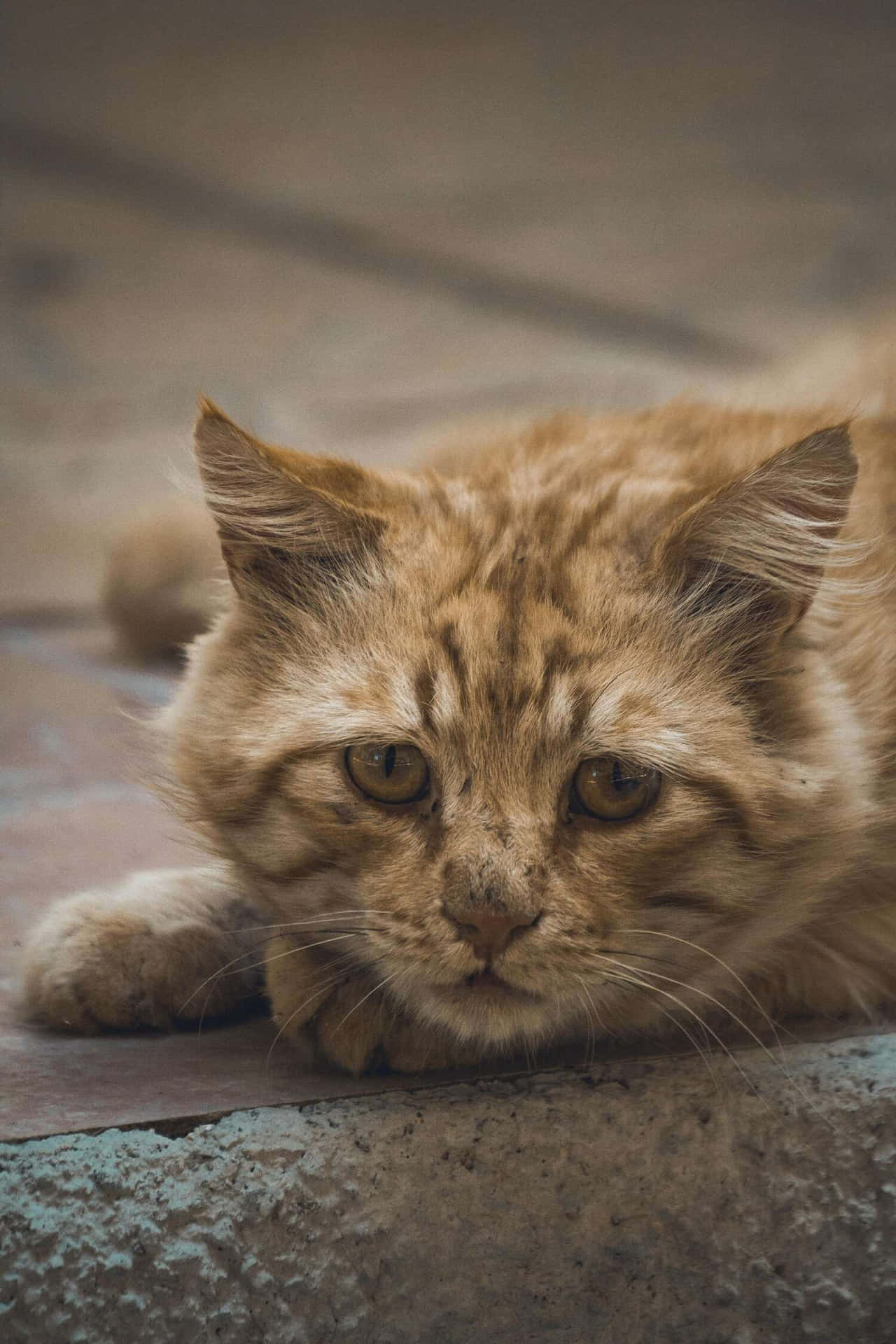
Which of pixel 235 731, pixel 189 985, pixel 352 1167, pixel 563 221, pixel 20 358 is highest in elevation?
pixel 563 221

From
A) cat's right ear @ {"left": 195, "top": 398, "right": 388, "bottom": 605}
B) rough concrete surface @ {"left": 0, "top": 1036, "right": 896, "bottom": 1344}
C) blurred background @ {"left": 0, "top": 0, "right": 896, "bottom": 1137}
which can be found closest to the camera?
rough concrete surface @ {"left": 0, "top": 1036, "right": 896, "bottom": 1344}

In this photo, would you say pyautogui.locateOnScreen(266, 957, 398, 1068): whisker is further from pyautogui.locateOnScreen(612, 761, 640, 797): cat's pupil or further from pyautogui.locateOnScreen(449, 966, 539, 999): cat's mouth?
pyautogui.locateOnScreen(612, 761, 640, 797): cat's pupil

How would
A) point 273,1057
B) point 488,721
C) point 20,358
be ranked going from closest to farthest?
point 488,721, point 273,1057, point 20,358

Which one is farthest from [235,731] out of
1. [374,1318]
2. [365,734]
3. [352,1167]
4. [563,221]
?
[563,221]

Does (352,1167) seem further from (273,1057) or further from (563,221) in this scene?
(563,221)

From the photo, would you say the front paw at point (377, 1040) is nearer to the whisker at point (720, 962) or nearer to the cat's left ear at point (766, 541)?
the whisker at point (720, 962)

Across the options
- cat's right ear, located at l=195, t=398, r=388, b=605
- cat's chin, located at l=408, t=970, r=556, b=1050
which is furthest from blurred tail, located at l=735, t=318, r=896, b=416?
cat's chin, located at l=408, t=970, r=556, b=1050

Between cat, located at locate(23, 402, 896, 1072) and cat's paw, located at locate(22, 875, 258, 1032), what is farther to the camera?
cat's paw, located at locate(22, 875, 258, 1032)
